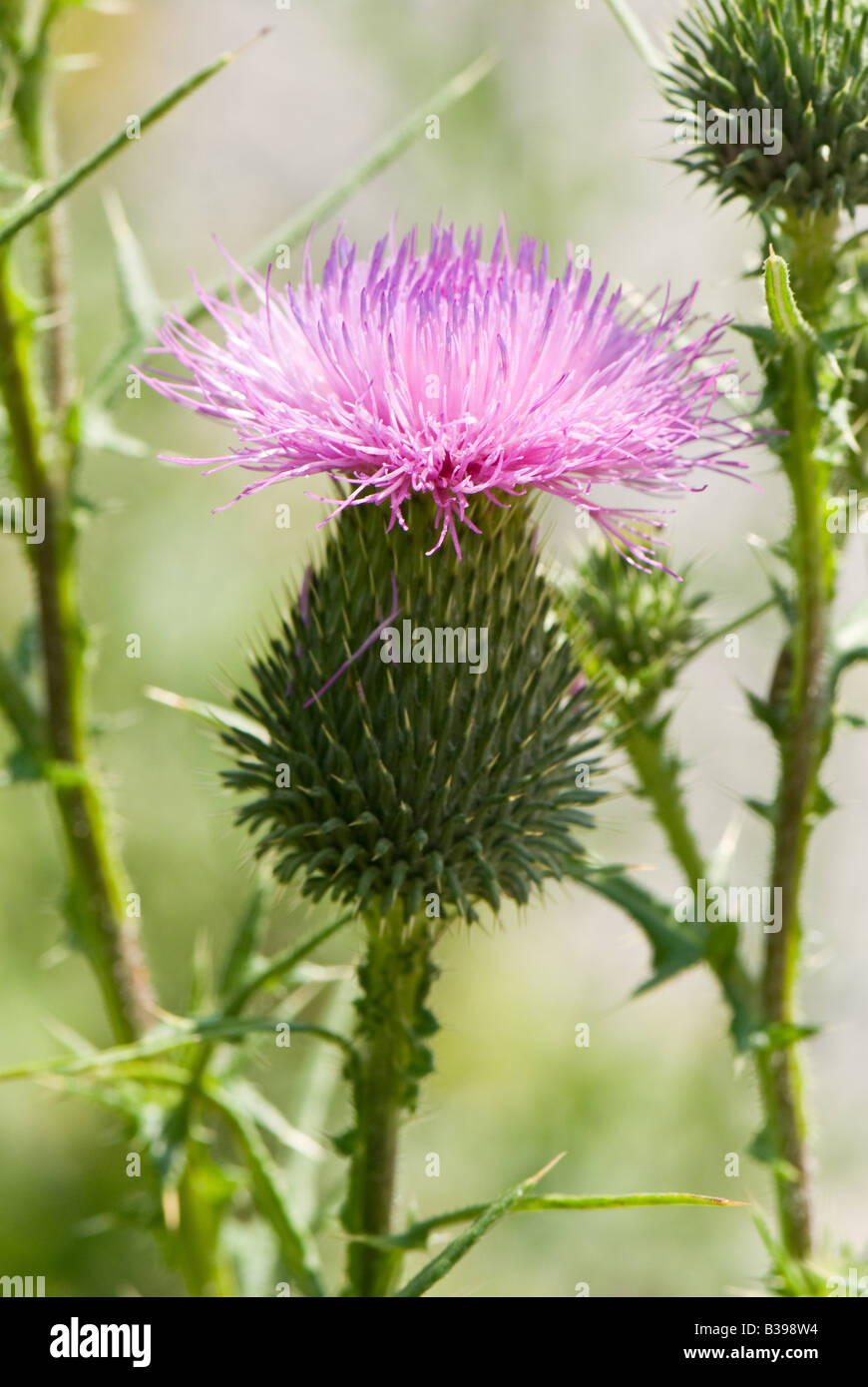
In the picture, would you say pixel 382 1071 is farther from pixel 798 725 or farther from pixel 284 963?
pixel 798 725

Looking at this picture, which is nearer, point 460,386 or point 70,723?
point 460,386

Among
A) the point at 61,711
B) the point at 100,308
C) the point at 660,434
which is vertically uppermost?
the point at 100,308

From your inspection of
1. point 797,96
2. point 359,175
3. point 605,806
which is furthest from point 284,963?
point 605,806

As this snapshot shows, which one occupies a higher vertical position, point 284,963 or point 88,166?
point 88,166

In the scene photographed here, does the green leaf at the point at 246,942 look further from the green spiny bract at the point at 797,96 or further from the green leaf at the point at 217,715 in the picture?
the green spiny bract at the point at 797,96

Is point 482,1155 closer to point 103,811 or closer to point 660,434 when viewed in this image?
point 103,811

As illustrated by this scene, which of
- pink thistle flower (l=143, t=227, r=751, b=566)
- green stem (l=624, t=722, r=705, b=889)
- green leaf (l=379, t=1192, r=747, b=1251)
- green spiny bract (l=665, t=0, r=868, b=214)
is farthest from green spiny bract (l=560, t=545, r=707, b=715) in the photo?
green leaf (l=379, t=1192, r=747, b=1251)

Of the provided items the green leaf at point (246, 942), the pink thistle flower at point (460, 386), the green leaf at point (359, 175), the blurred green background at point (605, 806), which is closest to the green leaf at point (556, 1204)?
the green leaf at point (246, 942)

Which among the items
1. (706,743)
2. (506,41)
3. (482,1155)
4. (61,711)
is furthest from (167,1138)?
(506,41)
